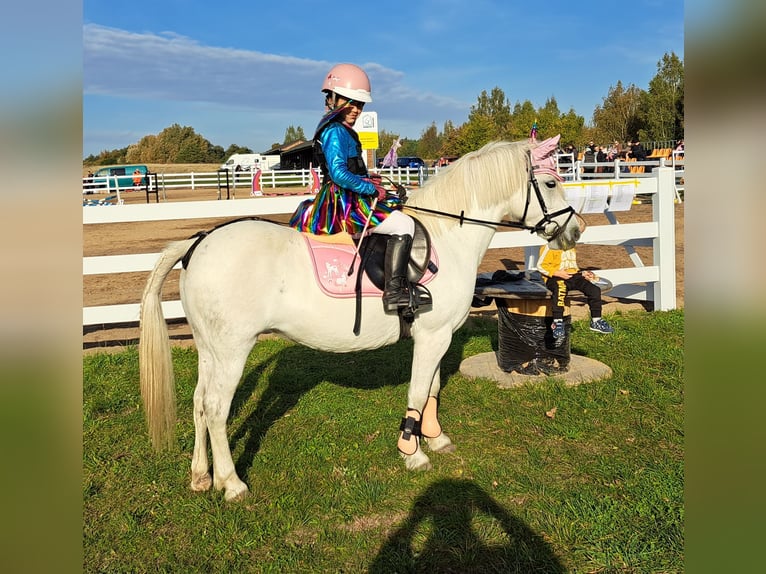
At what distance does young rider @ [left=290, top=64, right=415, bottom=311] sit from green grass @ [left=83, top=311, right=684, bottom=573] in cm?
141

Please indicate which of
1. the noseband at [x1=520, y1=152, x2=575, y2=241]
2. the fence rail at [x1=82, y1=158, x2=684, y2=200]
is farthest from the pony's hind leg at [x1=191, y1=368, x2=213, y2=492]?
the fence rail at [x1=82, y1=158, x2=684, y2=200]

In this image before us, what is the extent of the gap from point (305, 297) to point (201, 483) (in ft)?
5.19

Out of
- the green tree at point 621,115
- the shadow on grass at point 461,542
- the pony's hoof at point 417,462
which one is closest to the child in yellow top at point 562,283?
the pony's hoof at point 417,462

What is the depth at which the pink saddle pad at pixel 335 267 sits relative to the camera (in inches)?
158

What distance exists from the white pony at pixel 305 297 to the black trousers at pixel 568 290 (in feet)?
4.46

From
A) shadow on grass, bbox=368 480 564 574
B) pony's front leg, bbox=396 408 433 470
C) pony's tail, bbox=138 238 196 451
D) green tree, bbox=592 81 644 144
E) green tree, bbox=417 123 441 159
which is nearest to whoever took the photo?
shadow on grass, bbox=368 480 564 574

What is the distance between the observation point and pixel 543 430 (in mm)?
4875

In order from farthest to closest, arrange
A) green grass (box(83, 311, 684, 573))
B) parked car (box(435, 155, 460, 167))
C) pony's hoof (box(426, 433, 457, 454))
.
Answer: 1. parked car (box(435, 155, 460, 167))
2. pony's hoof (box(426, 433, 457, 454))
3. green grass (box(83, 311, 684, 573))

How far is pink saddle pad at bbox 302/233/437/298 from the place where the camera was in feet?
13.2

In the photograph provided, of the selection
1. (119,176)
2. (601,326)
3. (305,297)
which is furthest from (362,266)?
(119,176)

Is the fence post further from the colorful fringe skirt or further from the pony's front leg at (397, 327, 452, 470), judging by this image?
the colorful fringe skirt
